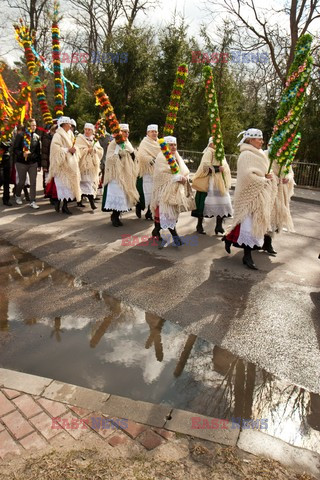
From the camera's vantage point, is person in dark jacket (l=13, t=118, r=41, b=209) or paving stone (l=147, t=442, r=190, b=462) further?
person in dark jacket (l=13, t=118, r=41, b=209)

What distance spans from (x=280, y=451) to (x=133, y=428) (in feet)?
2.99

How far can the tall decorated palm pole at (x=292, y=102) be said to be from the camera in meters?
6.11

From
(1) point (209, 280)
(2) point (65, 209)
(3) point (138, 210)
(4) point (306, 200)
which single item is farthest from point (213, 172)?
(4) point (306, 200)

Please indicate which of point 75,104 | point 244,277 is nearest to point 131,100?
point 75,104

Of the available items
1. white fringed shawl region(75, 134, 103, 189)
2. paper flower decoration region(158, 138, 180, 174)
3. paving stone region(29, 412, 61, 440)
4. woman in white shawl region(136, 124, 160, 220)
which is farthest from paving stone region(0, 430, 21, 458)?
white fringed shawl region(75, 134, 103, 189)

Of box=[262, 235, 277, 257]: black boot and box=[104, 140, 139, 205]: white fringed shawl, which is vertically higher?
box=[104, 140, 139, 205]: white fringed shawl

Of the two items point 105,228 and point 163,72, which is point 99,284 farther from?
point 163,72

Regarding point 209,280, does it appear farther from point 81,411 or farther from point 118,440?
point 118,440

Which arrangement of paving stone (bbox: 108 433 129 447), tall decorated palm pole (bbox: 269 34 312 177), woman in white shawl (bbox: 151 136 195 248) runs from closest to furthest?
paving stone (bbox: 108 433 129 447)
tall decorated palm pole (bbox: 269 34 312 177)
woman in white shawl (bbox: 151 136 195 248)

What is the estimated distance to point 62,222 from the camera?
8.06 m

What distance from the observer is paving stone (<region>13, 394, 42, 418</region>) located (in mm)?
2590

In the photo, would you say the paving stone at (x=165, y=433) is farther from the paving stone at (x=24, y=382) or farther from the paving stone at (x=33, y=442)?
the paving stone at (x=24, y=382)

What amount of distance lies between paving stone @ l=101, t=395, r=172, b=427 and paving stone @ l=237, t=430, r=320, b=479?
1.71 ft

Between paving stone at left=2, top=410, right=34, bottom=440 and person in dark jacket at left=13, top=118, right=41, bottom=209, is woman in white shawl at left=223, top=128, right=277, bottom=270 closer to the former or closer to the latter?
paving stone at left=2, top=410, right=34, bottom=440
